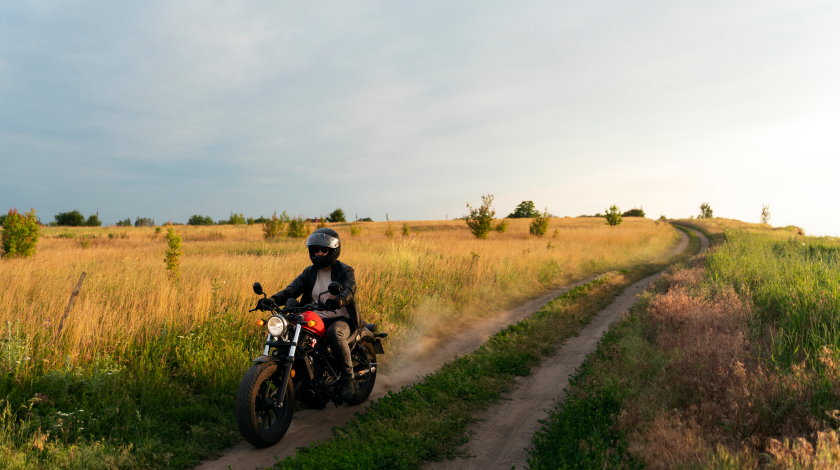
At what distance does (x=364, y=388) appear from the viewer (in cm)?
618

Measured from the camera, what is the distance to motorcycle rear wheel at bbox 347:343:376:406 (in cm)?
598

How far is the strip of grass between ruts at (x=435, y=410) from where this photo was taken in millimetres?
4352

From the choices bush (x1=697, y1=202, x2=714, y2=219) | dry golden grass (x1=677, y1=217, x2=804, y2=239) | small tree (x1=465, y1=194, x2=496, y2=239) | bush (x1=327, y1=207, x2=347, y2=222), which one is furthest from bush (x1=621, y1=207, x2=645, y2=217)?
small tree (x1=465, y1=194, x2=496, y2=239)

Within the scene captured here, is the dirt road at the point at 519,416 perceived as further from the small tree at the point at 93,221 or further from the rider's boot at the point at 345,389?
the small tree at the point at 93,221

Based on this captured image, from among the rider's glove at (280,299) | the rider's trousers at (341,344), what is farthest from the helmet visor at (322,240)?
the rider's trousers at (341,344)

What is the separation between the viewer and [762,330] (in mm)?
6793

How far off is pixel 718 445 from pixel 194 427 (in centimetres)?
553

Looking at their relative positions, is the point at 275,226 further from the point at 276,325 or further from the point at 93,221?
the point at 93,221

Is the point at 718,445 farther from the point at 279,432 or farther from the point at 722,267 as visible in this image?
the point at 722,267

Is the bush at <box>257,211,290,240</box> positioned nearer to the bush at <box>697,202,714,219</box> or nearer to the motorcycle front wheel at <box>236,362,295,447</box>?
the motorcycle front wheel at <box>236,362,295,447</box>

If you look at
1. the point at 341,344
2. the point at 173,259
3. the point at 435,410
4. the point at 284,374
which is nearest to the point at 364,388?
the point at 435,410

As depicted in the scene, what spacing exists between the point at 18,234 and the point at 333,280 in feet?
58.8

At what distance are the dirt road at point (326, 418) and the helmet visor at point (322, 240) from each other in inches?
91.5

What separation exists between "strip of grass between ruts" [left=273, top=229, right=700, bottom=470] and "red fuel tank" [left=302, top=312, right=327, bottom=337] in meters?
1.21
